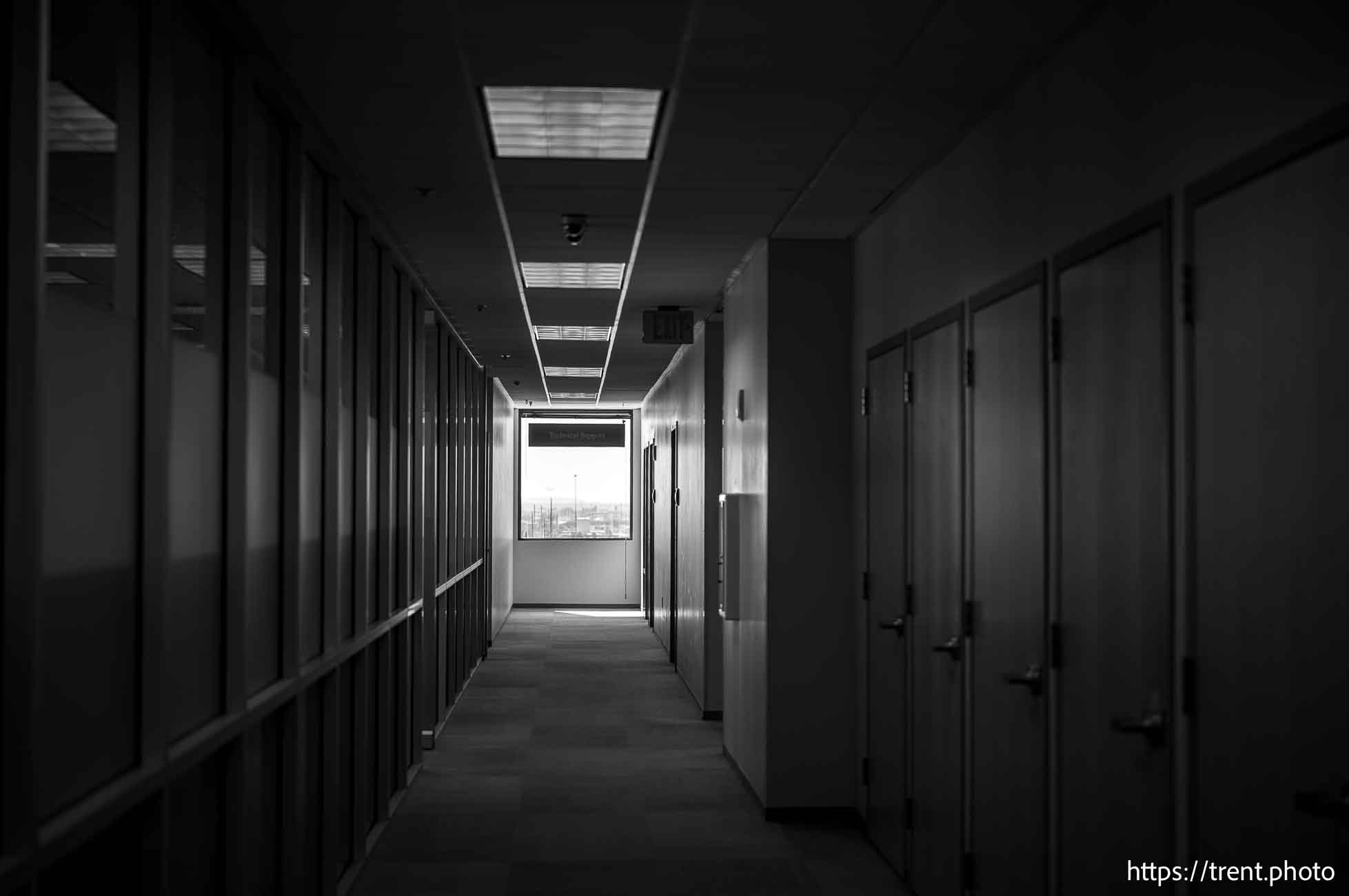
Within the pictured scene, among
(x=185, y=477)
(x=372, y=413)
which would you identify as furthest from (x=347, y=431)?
(x=185, y=477)

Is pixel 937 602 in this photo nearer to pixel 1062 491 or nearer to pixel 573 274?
pixel 1062 491

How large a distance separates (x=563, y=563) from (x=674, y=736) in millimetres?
11392

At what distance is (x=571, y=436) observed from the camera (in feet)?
67.4

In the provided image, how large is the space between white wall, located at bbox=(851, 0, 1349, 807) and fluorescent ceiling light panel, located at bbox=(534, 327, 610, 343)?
17.1 ft

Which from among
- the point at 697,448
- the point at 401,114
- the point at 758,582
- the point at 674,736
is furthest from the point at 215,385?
the point at 697,448

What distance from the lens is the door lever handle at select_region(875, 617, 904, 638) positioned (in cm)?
551

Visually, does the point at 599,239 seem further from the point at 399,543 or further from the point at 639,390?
the point at 639,390

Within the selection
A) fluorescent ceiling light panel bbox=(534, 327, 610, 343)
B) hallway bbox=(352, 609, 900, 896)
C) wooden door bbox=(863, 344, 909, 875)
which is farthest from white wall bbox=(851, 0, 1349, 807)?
fluorescent ceiling light panel bbox=(534, 327, 610, 343)

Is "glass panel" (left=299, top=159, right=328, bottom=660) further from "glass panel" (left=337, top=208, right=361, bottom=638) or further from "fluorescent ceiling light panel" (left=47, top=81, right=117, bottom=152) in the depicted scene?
"fluorescent ceiling light panel" (left=47, top=81, right=117, bottom=152)

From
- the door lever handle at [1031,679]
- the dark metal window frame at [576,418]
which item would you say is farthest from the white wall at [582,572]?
the door lever handle at [1031,679]

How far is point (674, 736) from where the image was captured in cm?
912

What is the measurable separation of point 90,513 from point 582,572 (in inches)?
708

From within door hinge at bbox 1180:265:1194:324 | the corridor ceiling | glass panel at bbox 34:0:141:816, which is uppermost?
the corridor ceiling

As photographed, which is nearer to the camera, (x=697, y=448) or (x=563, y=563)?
(x=697, y=448)
